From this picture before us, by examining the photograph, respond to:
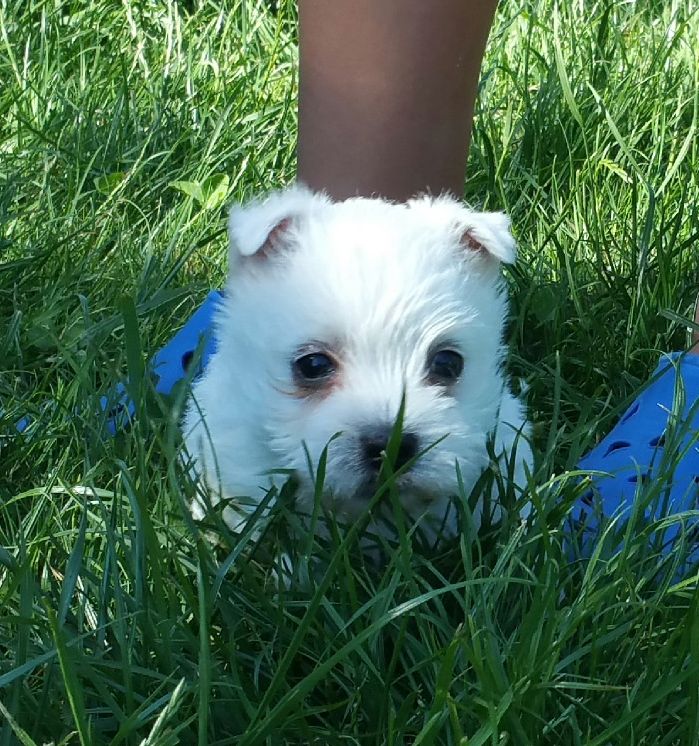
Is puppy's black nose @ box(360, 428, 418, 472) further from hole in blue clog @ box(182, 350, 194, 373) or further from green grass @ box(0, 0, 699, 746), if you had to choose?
hole in blue clog @ box(182, 350, 194, 373)

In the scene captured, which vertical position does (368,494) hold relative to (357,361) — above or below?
below

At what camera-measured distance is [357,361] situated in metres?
2.03

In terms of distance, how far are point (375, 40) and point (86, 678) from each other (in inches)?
68.3

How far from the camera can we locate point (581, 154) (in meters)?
3.56

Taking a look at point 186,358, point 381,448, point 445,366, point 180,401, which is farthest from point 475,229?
point 186,358

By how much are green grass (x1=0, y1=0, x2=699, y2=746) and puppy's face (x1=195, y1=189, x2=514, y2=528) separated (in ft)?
0.45

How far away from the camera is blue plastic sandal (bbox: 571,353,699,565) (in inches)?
82.9

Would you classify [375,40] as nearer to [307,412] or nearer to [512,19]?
[307,412]

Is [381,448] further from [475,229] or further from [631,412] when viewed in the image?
[631,412]

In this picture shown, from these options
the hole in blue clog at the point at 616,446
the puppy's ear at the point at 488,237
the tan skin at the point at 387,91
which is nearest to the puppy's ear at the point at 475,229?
the puppy's ear at the point at 488,237

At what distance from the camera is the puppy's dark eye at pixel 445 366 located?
210cm

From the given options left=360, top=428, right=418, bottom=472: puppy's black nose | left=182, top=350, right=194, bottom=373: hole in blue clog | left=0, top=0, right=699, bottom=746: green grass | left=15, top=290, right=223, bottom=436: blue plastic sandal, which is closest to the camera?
left=0, top=0, right=699, bottom=746: green grass

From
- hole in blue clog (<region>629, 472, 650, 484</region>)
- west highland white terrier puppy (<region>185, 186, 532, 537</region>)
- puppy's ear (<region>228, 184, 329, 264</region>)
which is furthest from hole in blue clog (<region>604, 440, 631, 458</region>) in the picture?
puppy's ear (<region>228, 184, 329, 264</region>)

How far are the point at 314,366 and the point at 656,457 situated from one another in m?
0.76
